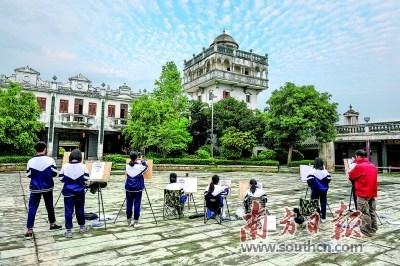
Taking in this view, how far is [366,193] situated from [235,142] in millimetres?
19949

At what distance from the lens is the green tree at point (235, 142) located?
84.6ft

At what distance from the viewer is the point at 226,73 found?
33031 mm

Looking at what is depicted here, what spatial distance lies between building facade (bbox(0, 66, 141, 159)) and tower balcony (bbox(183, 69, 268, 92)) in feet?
24.9

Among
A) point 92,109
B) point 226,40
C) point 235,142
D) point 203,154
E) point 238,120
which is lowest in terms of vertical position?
point 203,154

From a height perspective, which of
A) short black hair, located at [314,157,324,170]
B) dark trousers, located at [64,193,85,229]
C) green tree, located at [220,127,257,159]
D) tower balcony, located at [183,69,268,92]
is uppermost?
tower balcony, located at [183,69,268,92]

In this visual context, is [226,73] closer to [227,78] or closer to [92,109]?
[227,78]

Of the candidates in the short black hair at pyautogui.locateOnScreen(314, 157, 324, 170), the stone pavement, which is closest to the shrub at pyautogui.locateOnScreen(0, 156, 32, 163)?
the stone pavement

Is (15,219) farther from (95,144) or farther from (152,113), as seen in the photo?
(95,144)

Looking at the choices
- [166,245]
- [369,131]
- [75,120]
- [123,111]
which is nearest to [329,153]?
[369,131]

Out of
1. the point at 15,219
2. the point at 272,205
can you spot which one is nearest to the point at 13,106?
the point at 15,219

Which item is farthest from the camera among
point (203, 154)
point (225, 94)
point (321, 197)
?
point (225, 94)

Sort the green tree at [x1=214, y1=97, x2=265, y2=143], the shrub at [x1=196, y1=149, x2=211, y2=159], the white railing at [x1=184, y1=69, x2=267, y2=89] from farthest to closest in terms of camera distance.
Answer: the white railing at [x1=184, y1=69, x2=267, y2=89] < the green tree at [x1=214, y1=97, x2=265, y2=143] < the shrub at [x1=196, y1=149, x2=211, y2=159]

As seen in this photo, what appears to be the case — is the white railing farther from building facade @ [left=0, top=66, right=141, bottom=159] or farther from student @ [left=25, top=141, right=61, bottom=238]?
student @ [left=25, top=141, right=61, bottom=238]

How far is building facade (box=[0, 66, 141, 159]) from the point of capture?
2778cm
